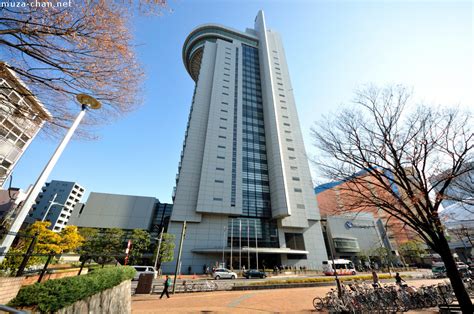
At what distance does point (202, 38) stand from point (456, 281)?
8348 centimetres

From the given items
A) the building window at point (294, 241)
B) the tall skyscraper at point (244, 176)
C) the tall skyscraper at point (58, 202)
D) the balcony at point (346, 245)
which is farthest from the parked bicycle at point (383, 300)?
the tall skyscraper at point (58, 202)

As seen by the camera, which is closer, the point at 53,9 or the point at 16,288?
the point at 53,9

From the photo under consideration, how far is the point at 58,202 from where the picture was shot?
73000mm

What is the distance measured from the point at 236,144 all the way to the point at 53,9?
3940cm

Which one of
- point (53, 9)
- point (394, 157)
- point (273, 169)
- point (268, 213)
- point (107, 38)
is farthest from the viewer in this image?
point (273, 169)

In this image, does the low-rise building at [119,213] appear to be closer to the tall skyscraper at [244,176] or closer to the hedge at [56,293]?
the tall skyscraper at [244,176]

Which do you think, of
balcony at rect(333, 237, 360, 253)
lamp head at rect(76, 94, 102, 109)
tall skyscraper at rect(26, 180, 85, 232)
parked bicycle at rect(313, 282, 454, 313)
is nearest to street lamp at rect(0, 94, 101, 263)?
lamp head at rect(76, 94, 102, 109)

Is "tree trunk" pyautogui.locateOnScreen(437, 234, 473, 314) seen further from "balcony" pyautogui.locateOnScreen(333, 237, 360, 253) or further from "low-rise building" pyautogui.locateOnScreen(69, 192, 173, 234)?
"low-rise building" pyautogui.locateOnScreen(69, 192, 173, 234)

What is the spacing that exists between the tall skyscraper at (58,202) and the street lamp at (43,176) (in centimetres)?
8068

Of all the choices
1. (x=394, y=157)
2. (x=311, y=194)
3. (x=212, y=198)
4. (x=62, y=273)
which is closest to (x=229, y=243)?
(x=212, y=198)

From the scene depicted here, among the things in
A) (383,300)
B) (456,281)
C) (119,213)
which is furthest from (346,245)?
(119,213)

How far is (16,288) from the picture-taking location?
461cm

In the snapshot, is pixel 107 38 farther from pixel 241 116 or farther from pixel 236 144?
pixel 241 116

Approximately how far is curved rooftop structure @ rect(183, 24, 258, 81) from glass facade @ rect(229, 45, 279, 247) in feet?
54.7
